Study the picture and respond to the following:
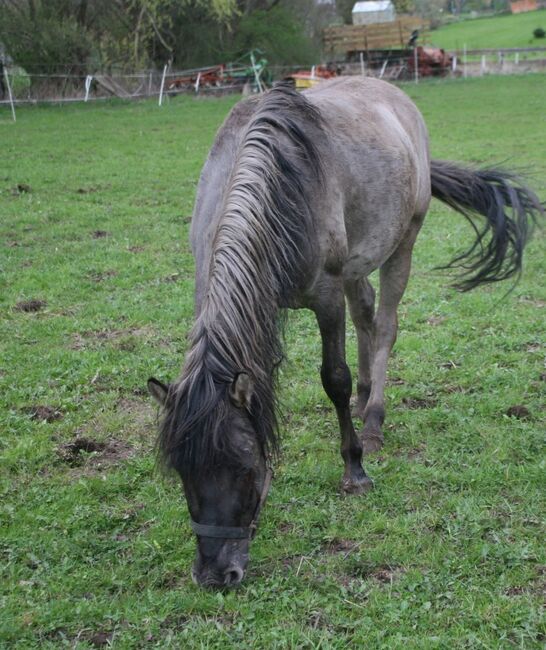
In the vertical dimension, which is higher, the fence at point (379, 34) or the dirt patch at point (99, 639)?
the fence at point (379, 34)

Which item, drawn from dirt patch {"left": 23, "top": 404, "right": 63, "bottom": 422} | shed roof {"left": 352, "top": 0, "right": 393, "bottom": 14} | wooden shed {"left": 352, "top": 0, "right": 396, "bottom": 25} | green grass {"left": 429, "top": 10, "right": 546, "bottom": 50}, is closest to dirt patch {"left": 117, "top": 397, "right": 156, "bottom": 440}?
dirt patch {"left": 23, "top": 404, "right": 63, "bottom": 422}

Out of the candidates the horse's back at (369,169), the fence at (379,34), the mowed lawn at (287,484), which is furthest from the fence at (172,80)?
the horse's back at (369,169)

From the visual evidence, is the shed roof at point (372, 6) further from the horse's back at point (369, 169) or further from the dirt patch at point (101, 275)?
the horse's back at point (369, 169)

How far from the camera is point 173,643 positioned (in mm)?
2914

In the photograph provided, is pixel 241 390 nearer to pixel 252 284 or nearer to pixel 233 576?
pixel 252 284

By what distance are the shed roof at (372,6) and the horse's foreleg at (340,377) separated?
138 feet

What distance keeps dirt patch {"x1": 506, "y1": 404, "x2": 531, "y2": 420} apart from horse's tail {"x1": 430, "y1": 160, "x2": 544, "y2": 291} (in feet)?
3.33

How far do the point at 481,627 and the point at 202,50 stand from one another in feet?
96.9

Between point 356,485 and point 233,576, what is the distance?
120 cm

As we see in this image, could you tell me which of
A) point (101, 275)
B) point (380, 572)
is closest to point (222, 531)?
point (380, 572)

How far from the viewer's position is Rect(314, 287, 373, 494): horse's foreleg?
385cm

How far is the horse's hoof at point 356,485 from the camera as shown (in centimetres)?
402

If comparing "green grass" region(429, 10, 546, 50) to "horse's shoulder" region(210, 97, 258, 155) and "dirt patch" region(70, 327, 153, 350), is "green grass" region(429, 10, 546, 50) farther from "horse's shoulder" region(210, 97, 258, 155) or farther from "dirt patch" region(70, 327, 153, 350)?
"horse's shoulder" region(210, 97, 258, 155)

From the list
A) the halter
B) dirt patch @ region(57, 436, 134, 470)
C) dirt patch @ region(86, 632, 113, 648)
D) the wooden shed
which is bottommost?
dirt patch @ region(57, 436, 134, 470)
